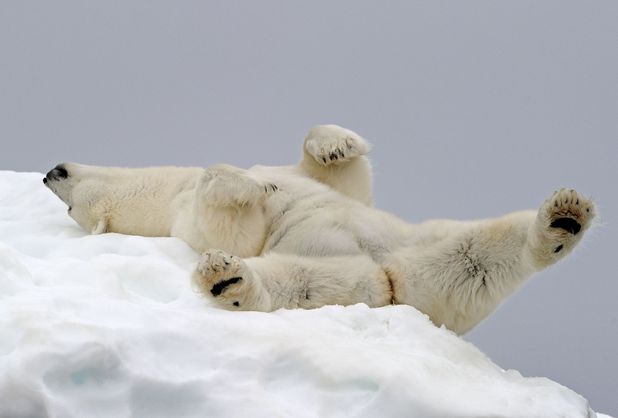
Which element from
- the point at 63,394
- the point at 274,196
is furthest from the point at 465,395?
the point at 274,196

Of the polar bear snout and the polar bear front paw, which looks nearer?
the polar bear front paw

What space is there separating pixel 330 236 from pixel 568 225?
1290mm

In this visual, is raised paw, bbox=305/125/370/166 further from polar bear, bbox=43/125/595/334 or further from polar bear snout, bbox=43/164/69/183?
polar bear snout, bbox=43/164/69/183

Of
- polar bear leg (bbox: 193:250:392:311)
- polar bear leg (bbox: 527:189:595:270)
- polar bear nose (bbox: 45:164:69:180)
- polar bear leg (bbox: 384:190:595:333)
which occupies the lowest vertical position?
polar bear nose (bbox: 45:164:69:180)

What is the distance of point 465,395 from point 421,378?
17cm

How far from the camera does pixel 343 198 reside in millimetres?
5238

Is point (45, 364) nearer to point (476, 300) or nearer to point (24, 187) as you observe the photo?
Answer: point (476, 300)

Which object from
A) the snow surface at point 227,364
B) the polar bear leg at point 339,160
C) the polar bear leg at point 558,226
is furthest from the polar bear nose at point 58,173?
the polar bear leg at point 558,226

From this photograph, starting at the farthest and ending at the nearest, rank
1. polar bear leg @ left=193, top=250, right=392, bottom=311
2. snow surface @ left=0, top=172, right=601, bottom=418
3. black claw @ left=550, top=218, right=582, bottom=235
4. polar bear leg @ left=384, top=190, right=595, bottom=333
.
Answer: polar bear leg @ left=384, top=190, right=595, bottom=333
black claw @ left=550, top=218, right=582, bottom=235
polar bear leg @ left=193, top=250, right=392, bottom=311
snow surface @ left=0, top=172, right=601, bottom=418

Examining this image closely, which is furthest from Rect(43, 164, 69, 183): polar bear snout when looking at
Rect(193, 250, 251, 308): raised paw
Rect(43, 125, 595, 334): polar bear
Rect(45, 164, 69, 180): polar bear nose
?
Rect(193, 250, 251, 308): raised paw

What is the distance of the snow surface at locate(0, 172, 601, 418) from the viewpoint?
2.91m

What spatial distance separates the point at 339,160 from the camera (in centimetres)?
538

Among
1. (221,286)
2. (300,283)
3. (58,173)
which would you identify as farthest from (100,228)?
(221,286)

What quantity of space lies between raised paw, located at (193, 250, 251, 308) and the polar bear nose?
2310 mm
